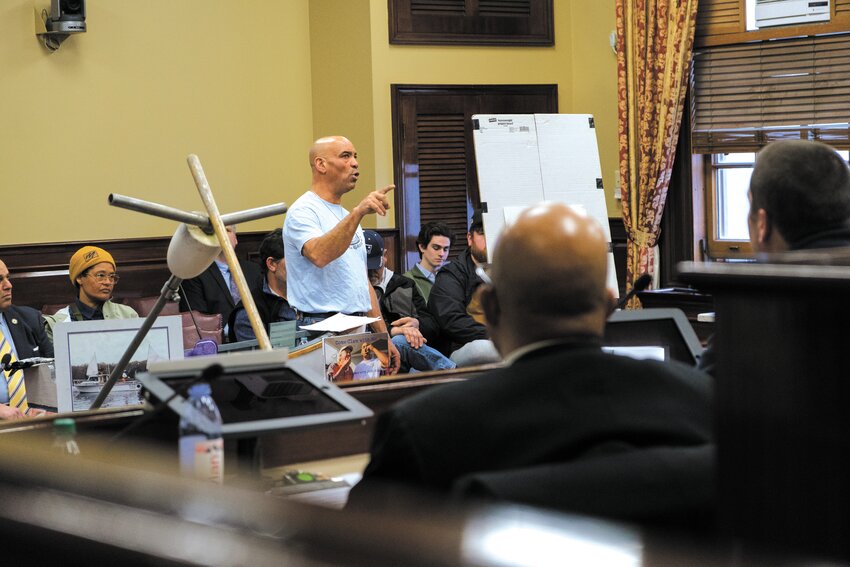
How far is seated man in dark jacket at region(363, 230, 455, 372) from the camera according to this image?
4.74 meters

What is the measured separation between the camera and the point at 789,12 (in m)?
6.00

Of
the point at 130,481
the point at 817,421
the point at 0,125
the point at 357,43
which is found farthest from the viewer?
the point at 357,43

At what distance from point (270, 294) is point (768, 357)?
13.9 feet

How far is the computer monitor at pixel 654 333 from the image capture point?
2551 mm

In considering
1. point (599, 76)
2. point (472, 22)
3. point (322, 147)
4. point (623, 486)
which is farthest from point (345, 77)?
point (623, 486)

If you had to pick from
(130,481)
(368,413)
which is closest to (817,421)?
(130,481)

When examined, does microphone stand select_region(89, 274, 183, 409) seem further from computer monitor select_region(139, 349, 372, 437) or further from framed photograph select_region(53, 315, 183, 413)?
framed photograph select_region(53, 315, 183, 413)

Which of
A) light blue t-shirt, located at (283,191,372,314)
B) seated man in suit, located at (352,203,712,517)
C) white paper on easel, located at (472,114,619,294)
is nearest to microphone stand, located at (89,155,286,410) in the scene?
seated man in suit, located at (352,203,712,517)

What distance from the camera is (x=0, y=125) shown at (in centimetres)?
664

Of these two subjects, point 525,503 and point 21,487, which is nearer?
point 21,487

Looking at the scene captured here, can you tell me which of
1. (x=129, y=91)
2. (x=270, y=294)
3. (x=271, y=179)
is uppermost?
(x=129, y=91)

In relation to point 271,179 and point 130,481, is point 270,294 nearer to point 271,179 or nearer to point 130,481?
point 271,179

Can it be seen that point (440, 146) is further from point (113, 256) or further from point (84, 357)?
point (84, 357)

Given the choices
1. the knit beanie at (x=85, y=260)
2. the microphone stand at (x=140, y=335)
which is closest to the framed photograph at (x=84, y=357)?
the microphone stand at (x=140, y=335)
